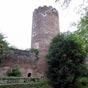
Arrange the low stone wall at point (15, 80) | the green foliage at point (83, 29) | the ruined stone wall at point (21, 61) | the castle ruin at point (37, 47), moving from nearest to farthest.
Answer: the green foliage at point (83, 29)
the low stone wall at point (15, 80)
the ruined stone wall at point (21, 61)
the castle ruin at point (37, 47)

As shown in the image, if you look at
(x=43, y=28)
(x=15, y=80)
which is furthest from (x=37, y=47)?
(x=15, y=80)

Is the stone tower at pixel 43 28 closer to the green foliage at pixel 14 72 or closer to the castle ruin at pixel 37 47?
the castle ruin at pixel 37 47

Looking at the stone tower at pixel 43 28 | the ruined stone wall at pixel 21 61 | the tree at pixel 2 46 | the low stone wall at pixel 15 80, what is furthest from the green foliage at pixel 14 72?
the stone tower at pixel 43 28

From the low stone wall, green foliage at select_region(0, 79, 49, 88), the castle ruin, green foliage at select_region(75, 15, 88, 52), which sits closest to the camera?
green foliage at select_region(75, 15, 88, 52)

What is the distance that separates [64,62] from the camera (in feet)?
71.8

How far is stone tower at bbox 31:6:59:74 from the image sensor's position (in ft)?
95.2

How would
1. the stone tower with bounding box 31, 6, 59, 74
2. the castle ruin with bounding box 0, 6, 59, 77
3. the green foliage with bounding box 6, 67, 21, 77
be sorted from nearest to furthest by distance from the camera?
the green foliage with bounding box 6, 67, 21, 77
the castle ruin with bounding box 0, 6, 59, 77
the stone tower with bounding box 31, 6, 59, 74

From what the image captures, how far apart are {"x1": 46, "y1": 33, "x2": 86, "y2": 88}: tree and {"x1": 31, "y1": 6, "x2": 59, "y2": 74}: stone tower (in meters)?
5.96

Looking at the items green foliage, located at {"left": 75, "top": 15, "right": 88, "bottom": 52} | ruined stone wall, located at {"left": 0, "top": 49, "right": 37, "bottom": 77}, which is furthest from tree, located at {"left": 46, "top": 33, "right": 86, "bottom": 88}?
green foliage, located at {"left": 75, "top": 15, "right": 88, "bottom": 52}

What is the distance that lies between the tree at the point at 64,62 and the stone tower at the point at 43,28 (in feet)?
19.5

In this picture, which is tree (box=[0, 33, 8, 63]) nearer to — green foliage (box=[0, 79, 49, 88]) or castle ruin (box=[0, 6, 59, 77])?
castle ruin (box=[0, 6, 59, 77])

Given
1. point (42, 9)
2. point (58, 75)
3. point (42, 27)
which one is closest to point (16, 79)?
point (58, 75)

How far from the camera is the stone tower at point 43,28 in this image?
A: 29016 mm

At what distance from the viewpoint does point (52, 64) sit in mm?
22297
